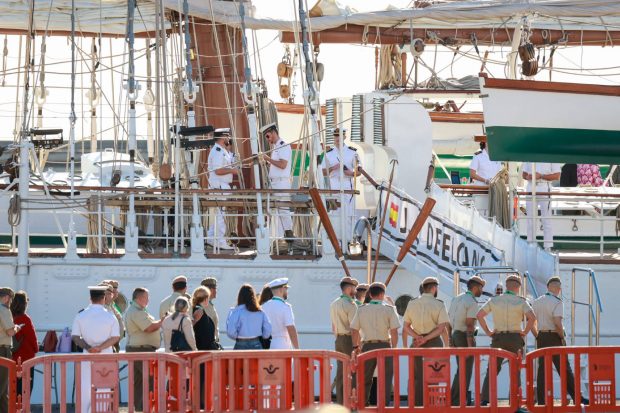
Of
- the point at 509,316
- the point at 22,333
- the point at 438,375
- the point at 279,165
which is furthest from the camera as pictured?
the point at 279,165

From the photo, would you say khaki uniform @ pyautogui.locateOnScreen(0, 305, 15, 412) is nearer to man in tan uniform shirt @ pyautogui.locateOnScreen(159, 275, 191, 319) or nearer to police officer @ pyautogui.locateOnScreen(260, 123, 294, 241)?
man in tan uniform shirt @ pyautogui.locateOnScreen(159, 275, 191, 319)

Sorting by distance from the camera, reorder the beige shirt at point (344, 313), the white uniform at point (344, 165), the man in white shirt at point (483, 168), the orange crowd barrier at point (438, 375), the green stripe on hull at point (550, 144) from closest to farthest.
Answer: the orange crowd barrier at point (438, 375)
the beige shirt at point (344, 313)
the green stripe on hull at point (550, 144)
the white uniform at point (344, 165)
the man in white shirt at point (483, 168)

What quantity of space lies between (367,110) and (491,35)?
628 cm

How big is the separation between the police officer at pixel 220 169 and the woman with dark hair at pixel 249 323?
15.7 ft

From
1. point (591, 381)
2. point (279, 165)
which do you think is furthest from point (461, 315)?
point (279, 165)

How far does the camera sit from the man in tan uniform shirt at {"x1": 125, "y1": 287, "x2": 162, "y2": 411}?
15641 millimetres

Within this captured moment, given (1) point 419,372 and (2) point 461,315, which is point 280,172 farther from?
(1) point 419,372

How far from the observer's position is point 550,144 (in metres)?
19.3

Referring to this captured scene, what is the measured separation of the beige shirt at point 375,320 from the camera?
15789 millimetres

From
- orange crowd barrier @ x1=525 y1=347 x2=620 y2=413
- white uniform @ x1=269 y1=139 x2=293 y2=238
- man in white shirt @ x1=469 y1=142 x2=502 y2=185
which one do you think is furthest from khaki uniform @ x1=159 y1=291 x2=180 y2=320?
man in white shirt @ x1=469 y1=142 x2=502 y2=185

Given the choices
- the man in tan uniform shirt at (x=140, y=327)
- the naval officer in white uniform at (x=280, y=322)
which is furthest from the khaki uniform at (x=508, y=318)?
the man in tan uniform shirt at (x=140, y=327)

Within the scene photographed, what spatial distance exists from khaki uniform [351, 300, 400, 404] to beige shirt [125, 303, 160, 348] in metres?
2.09

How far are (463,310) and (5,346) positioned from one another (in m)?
4.85

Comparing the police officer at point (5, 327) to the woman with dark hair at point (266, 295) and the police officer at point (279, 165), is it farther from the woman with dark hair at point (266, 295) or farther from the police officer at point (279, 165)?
the police officer at point (279, 165)
